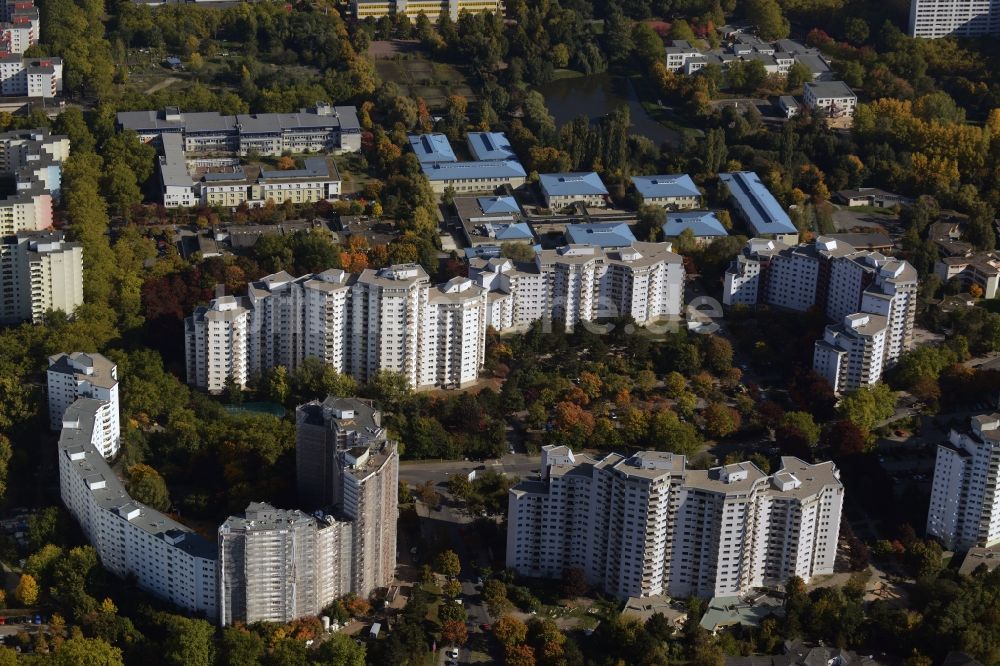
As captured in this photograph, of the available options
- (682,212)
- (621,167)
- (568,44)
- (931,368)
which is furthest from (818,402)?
(568,44)

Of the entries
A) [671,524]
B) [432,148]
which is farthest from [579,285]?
[432,148]

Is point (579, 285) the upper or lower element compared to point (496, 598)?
upper

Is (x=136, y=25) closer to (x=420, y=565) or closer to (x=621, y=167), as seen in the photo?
(x=621, y=167)

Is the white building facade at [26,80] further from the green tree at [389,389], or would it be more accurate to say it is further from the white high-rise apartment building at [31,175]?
the green tree at [389,389]

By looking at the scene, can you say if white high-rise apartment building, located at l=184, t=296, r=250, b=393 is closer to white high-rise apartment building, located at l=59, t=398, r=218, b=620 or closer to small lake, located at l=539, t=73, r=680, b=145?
white high-rise apartment building, located at l=59, t=398, r=218, b=620

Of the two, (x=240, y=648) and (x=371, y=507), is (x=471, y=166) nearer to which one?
(x=371, y=507)

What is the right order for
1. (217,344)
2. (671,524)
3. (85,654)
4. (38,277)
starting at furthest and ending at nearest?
1. (38,277)
2. (217,344)
3. (671,524)
4. (85,654)

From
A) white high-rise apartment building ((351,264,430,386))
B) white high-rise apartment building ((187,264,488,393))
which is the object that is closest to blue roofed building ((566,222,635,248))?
white high-rise apartment building ((187,264,488,393))
